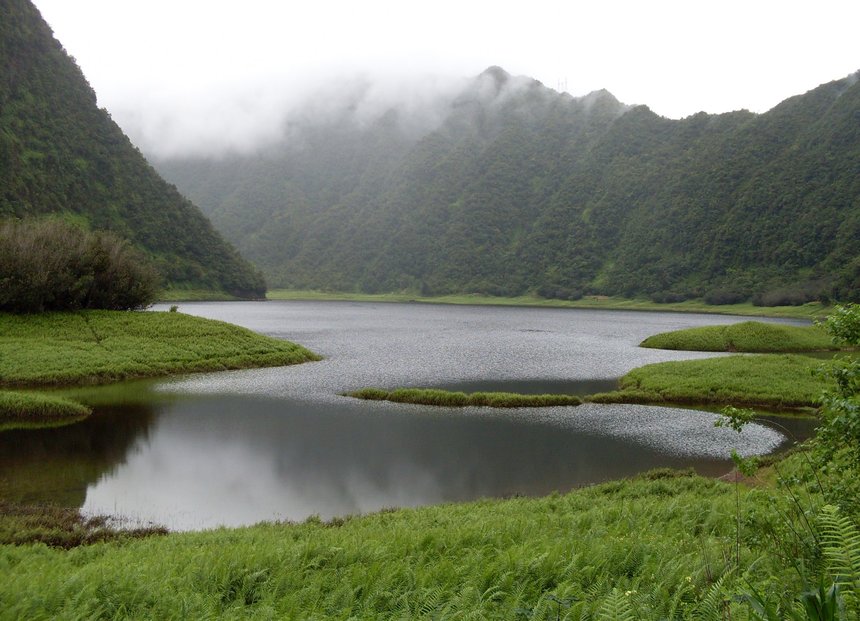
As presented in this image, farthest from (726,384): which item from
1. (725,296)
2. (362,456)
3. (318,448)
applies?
(725,296)

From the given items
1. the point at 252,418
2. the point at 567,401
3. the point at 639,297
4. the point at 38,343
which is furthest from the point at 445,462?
the point at 639,297

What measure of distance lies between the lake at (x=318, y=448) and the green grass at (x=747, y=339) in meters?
29.8

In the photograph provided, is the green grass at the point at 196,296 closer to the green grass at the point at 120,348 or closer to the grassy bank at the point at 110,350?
the green grass at the point at 120,348

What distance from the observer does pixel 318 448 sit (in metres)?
25.6

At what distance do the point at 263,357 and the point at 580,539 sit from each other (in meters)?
46.4

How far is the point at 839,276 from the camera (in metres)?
135

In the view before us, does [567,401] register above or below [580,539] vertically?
below

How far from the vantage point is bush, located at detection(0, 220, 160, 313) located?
Result: 49.7m

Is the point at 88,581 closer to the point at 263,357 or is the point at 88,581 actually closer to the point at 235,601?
the point at 235,601

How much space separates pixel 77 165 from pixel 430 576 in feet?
570

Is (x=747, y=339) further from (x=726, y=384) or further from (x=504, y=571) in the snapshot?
→ (x=504, y=571)

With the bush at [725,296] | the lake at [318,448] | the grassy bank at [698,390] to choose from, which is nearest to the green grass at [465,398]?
the grassy bank at [698,390]

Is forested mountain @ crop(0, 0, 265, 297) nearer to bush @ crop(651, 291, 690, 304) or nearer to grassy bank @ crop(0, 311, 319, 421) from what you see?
grassy bank @ crop(0, 311, 319, 421)

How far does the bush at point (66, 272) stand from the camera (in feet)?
163
